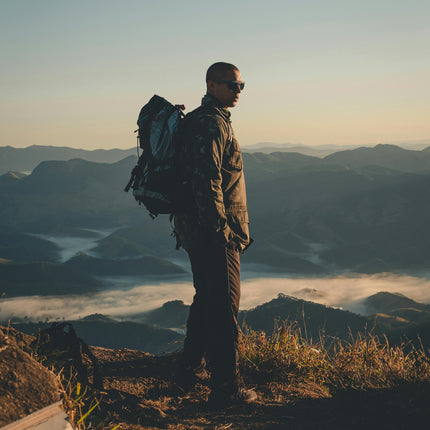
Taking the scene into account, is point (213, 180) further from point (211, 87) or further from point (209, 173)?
point (211, 87)

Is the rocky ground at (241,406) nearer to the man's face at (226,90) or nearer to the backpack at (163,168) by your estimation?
the backpack at (163,168)

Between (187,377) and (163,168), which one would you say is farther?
(187,377)

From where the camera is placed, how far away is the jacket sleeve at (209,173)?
3512 mm

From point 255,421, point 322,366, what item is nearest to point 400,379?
point 322,366

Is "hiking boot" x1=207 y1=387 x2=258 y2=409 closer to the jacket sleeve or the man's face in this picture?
the jacket sleeve

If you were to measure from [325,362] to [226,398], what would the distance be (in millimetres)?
1301

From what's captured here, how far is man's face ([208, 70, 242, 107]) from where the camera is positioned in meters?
3.80

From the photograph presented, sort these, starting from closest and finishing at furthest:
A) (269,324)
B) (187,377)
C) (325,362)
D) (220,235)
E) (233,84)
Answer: (220,235) < (233,84) < (187,377) < (325,362) < (269,324)

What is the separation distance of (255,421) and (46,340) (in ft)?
5.55

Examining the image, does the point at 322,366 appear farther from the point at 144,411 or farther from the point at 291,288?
the point at 291,288

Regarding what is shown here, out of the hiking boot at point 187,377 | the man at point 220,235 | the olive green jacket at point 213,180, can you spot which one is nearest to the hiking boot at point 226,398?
the man at point 220,235

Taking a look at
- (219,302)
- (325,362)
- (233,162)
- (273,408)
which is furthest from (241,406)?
(233,162)

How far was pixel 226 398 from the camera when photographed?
383 cm

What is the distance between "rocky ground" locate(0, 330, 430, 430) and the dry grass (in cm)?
13
